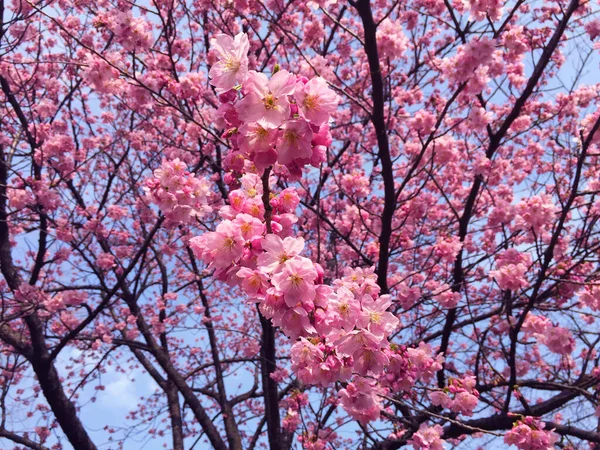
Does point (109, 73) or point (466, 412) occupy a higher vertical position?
point (109, 73)

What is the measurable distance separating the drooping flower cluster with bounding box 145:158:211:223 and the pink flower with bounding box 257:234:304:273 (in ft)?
4.97

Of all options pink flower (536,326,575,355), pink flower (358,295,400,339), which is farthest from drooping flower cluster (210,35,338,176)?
pink flower (536,326,575,355)

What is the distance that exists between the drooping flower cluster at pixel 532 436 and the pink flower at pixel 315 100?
9.11 ft

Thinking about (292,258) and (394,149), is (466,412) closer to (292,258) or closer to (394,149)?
(292,258)

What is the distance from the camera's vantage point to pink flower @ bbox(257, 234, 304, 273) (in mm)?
1365

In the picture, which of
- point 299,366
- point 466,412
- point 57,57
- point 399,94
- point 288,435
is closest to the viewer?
point 299,366

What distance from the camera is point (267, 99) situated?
4.35 ft

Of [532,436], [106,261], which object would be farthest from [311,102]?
[106,261]

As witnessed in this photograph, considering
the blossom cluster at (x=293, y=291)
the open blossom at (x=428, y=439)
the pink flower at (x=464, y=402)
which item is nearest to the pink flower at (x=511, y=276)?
the pink flower at (x=464, y=402)

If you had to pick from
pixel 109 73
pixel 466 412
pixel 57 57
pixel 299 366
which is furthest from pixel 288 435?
pixel 57 57

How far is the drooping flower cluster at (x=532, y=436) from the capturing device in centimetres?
299

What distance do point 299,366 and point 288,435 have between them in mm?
3711

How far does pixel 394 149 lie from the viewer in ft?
21.7

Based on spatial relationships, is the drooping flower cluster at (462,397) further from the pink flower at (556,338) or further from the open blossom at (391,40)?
the open blossom at (391,40)
